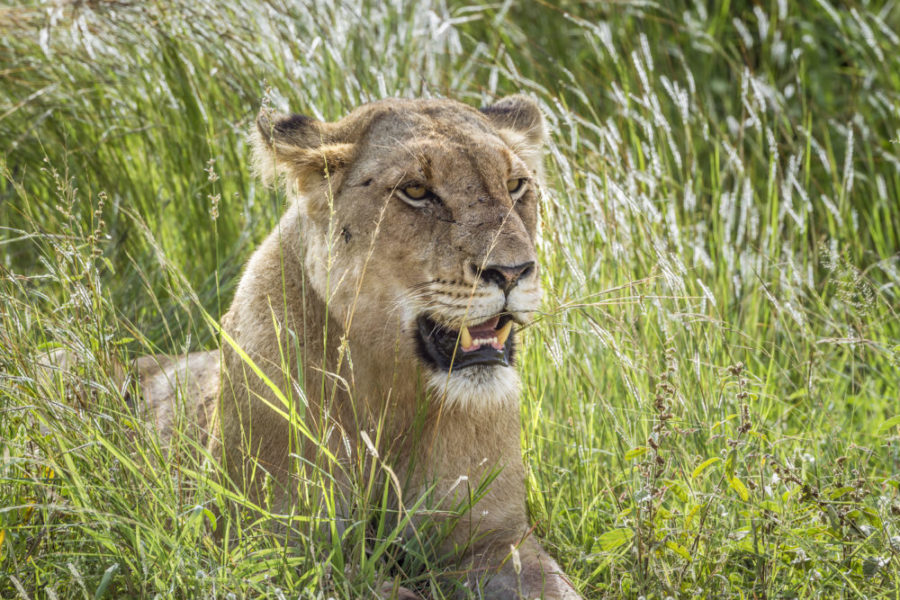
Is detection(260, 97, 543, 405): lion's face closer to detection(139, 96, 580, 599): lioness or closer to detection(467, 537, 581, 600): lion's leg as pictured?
detection(139, 96, 580, 599): lioness

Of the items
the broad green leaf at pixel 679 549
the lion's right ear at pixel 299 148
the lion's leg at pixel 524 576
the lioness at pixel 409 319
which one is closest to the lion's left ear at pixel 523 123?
the lioness at pixel 409 319

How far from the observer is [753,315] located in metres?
4.92

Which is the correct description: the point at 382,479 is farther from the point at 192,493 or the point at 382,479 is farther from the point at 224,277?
the point at 224,277

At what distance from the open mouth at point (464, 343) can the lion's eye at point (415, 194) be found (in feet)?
1.23

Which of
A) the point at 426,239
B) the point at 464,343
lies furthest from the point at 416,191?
the point at 464,343

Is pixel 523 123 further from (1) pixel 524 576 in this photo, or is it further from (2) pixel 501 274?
(1) pixel 524 576

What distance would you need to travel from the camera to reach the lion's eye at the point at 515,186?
369cm

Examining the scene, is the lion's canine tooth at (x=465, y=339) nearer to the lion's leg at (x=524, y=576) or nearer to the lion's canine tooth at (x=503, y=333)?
the lion's canine tooth at (x=503, y=333)

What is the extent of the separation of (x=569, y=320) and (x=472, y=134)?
1114mm

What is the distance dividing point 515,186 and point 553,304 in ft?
2.36

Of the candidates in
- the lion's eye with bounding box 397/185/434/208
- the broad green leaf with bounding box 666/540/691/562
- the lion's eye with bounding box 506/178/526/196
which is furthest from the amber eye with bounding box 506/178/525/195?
the broad green leaf with bounding box 666/540/691/562

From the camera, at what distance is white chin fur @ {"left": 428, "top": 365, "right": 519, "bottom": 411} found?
3340 mm

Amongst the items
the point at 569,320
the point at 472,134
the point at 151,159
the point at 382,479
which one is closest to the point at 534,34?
the point at 151,159

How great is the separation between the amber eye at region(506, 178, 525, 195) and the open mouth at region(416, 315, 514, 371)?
1.65ft
